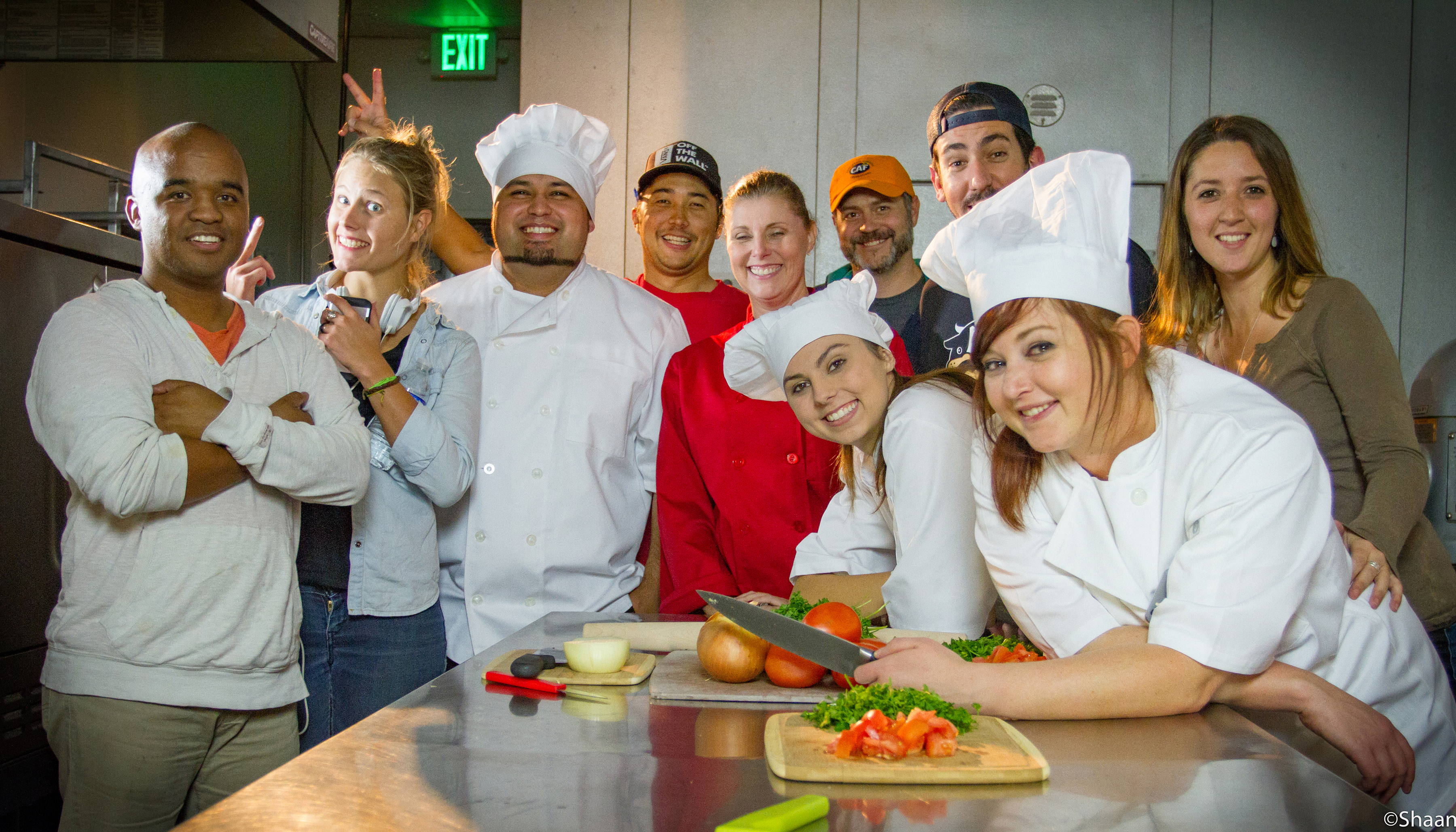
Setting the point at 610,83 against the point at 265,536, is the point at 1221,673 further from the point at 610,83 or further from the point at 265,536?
the point at 610,83

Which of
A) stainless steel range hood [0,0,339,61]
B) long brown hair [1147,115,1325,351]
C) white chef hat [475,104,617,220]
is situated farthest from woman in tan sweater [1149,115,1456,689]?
stainless steel range hood [0,0,339,61]

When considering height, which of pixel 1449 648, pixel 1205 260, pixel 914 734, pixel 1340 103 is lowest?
pixel 1449 648

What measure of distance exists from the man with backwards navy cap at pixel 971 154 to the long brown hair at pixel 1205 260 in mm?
529

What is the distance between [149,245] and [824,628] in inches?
49.5

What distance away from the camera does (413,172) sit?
213cm

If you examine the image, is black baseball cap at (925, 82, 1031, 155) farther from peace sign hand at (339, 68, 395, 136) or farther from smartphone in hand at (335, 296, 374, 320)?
smartphone in hand at (335, 296, 374, 320)

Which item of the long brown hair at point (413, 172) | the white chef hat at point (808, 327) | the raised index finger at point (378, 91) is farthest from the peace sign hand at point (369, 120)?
the white chef hat at point (808, 327)

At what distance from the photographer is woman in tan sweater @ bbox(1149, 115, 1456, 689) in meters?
1.67

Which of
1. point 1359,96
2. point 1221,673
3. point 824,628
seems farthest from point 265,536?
point 1359,96

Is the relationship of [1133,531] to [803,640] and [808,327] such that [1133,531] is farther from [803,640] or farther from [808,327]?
[808,327]

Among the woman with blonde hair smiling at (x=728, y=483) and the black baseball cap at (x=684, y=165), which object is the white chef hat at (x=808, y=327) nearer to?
the woman with blonde hair smiling at (x=728, y=483)

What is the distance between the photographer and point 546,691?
4.13ft

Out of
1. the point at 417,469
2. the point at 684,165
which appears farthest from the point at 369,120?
the point at 417,469

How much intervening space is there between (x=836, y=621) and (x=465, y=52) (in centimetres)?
483
